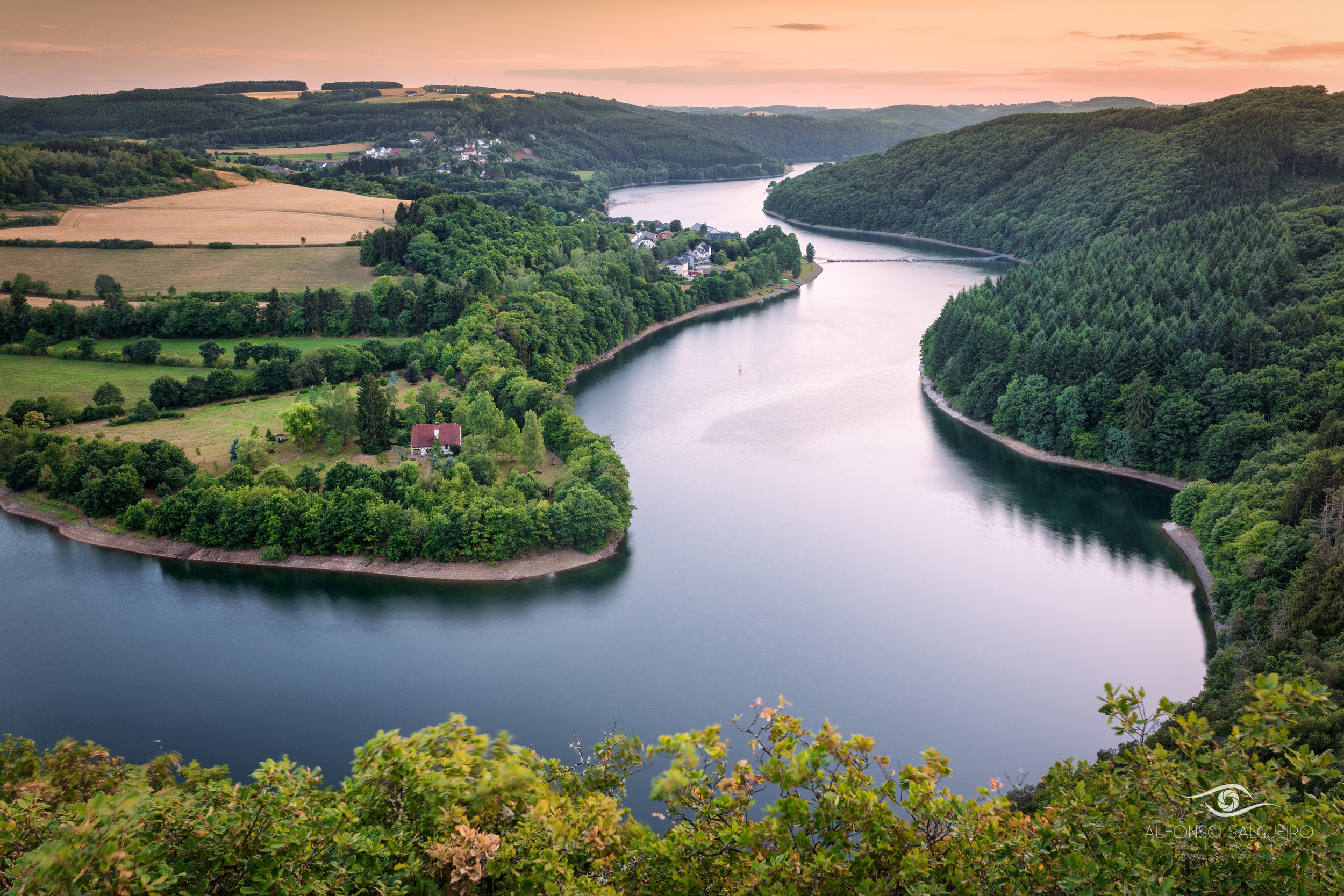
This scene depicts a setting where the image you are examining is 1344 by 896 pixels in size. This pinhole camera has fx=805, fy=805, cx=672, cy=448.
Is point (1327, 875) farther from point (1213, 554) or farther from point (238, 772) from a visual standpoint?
point (1213, 554)

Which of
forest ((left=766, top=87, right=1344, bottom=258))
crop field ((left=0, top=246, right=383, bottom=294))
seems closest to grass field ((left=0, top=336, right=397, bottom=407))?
crop field ((left=0, top=246, right=383, bottom=294))

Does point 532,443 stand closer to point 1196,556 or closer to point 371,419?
point 371,419

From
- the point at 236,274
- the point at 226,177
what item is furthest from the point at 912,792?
the point at 226,177

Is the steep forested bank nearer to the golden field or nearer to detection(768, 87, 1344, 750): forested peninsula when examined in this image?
detection(768, 87, 1344, 750): forested peninsula

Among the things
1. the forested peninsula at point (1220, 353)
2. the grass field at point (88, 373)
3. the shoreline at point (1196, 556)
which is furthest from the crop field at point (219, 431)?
the forested peninsula at point (1220, 353)

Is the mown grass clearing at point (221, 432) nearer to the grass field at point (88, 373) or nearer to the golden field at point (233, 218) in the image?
the grass field at point (88, 373)

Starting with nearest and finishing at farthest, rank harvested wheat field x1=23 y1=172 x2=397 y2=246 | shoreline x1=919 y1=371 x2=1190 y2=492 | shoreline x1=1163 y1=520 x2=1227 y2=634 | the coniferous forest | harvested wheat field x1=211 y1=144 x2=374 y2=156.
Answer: the coniferous forest, shoreline x1=1163 y1=520 x2=1227 y2=634, shoreline x1=919 y1=371 x2=1190 y2=492, harvested wheat field x1=23 y1=172 x2=397 y2=246, harvested wheat field x1=211 y1=144 x2=374 y2=156
